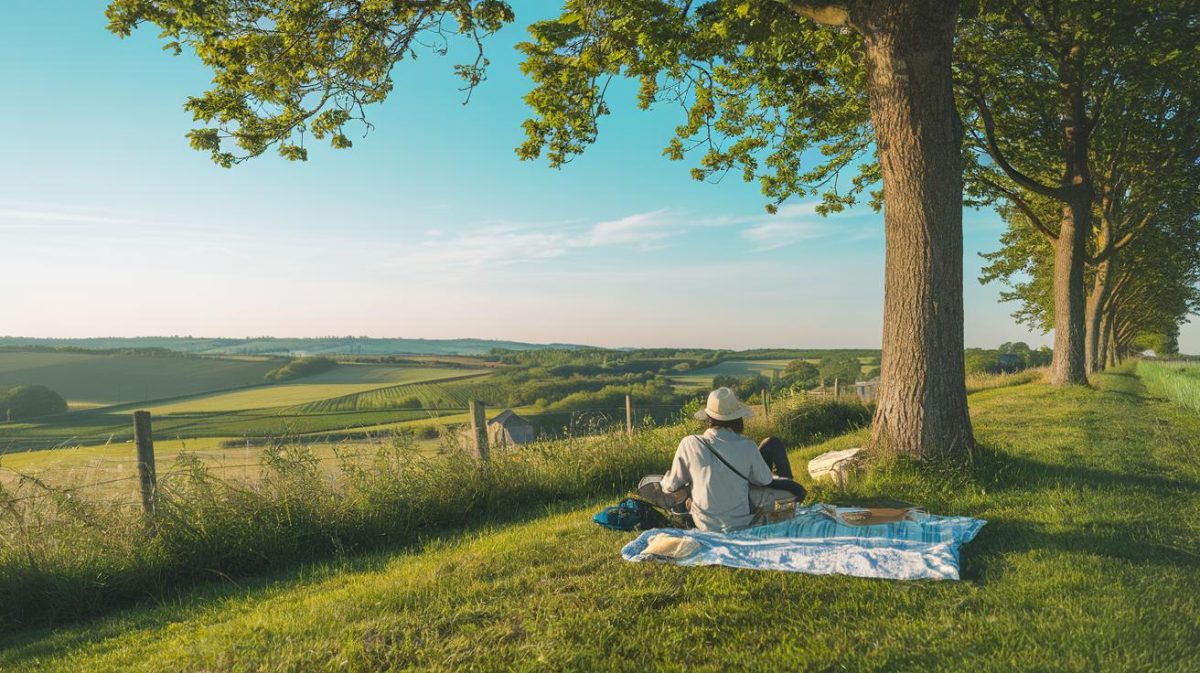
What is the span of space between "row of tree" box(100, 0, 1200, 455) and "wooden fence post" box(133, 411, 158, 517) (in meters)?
4.67

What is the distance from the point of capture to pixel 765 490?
21.7 ft

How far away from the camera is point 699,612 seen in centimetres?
465

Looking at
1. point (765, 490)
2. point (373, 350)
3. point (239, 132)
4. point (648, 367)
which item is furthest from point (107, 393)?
point (765, 490)

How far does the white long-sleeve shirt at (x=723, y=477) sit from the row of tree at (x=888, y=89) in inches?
134

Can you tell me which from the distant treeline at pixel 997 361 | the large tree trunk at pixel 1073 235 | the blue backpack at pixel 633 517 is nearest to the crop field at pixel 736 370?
the distant treeline at pixel 997 361

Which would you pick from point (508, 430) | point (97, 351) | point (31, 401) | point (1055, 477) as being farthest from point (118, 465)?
point (97, 351)

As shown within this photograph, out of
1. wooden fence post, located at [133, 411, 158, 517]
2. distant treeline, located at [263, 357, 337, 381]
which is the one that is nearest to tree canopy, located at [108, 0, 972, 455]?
wooden fence post, located at [133, 411, 158, 517]

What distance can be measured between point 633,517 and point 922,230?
5.46m

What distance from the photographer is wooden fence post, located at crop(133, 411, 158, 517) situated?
791 centimetres

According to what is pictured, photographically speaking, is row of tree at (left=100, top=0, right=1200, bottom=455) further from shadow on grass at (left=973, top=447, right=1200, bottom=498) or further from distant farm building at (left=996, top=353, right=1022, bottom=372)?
distant farm building at (left=996, top=353, right=1022, bottom=372)

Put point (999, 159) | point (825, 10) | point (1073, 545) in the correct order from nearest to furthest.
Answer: point (1073, 545) → point (825, 10) → point (999, 159)

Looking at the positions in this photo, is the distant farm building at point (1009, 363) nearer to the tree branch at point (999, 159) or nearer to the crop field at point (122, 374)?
the tree branch at point (999, 159)

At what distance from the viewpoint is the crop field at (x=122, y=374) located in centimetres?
7181

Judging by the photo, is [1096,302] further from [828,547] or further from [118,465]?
[118,465]
